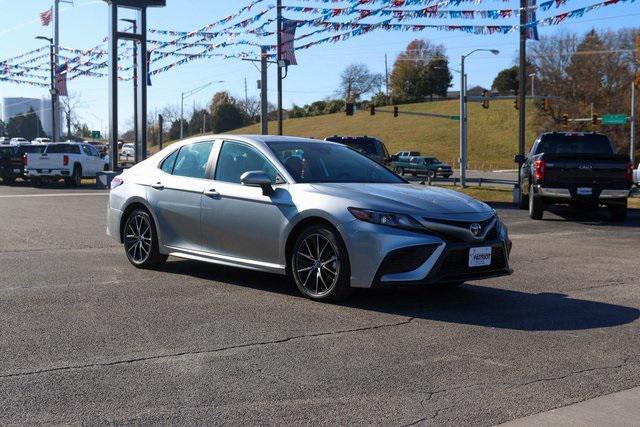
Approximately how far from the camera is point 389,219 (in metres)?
6.48

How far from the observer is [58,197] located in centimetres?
2167

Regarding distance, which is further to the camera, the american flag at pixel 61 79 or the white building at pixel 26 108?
the white building at pixel 26 108

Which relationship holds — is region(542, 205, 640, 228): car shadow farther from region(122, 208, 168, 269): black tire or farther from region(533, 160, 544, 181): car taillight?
region(122, 208, 168, 269): black tire

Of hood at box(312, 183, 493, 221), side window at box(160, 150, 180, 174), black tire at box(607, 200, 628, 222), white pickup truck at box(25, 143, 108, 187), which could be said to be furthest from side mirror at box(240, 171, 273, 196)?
white pickup truck at box(25, 143, 108, 187)

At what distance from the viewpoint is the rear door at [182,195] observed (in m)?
7.94

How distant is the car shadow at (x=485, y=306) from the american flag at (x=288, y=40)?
19114 mm

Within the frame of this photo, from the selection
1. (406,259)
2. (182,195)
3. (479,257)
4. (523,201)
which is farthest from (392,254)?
(523,201)

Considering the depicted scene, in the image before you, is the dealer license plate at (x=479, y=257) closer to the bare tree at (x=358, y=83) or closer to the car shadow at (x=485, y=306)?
the car shadow at (x=485, y=306)

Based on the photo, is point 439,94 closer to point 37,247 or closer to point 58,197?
point 58,197

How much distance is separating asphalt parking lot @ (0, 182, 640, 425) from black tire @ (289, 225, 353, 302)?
0.62 feet

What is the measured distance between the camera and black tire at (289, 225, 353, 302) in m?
6.62

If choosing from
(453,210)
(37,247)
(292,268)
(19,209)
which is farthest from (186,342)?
(19,209)

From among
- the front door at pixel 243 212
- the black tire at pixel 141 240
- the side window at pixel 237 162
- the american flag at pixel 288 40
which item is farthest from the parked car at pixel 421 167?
the front door at pixel 243 212

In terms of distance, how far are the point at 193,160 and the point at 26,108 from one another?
145331mm
